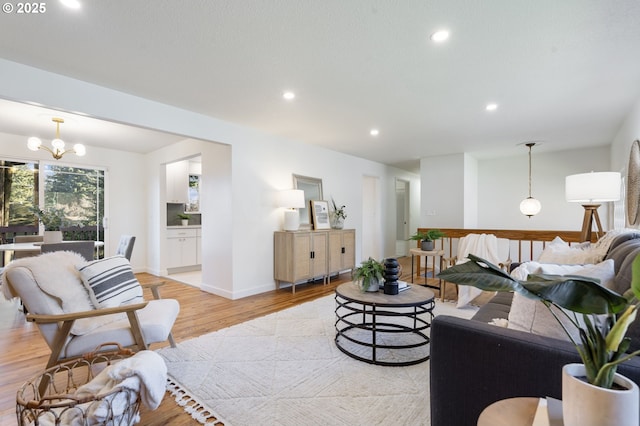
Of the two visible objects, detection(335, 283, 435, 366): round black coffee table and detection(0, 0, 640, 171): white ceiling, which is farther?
detection(335, 283, 435, 366): round black coffee table

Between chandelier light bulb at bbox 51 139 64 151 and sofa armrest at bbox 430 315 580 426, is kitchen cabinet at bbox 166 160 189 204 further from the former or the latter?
sofa armrest at bbox 430 315 580 426

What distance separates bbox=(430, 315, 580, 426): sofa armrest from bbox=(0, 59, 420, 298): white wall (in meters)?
3.28

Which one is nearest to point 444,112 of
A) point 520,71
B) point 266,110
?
point 520,71

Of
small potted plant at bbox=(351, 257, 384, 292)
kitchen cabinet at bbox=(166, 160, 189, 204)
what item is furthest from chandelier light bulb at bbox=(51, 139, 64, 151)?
small potted plant at bbox=(351, 257, 384, 292)

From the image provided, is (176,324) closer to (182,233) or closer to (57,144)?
(57,144)

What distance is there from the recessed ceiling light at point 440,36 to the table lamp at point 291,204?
2780 millimetres

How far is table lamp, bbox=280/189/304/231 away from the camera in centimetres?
442

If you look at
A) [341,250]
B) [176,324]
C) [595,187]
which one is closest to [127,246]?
[176,324]

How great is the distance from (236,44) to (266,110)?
53.2 inches

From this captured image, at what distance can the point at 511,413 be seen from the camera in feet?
2.83

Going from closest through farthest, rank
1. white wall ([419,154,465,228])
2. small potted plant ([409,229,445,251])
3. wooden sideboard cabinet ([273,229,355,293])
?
small potted plant ([409,229,445,251]) < wooden sideboard cabinet ([273,229,355,293]) < white wall ([419,154,465,228])

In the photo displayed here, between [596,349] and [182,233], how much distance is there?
624cm

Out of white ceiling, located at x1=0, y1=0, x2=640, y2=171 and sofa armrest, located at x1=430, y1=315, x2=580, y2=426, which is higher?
white ceiling, located at x1=0, y1=0, x2=640, y2=171

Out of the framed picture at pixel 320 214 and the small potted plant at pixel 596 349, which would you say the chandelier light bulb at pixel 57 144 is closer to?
the framed picture at pixel 320 214
